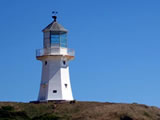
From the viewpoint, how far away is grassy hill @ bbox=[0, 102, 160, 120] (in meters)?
48.2

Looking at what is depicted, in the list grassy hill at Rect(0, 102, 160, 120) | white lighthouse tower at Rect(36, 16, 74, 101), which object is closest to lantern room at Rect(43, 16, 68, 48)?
white lighthouse tower at Rect(36, 16, 74, 101)

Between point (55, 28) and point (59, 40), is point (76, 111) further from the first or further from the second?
point (55, 28)

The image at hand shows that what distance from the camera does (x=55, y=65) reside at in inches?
2128

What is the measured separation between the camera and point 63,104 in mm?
51688

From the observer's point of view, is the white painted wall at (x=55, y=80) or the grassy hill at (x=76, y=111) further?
the white painted wall at (x=55, y=80)

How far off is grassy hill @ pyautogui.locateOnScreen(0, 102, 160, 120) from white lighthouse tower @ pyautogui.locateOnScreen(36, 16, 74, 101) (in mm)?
1992

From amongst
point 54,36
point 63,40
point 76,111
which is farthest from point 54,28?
point 76,111

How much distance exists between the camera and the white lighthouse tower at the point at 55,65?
5352 cm

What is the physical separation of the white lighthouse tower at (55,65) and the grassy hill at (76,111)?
6.54ft

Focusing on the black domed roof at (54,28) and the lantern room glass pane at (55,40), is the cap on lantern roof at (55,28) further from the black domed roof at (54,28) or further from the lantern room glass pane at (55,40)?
the lantern room glass pane at (55,40)

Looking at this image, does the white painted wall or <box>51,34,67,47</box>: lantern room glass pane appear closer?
the white painted wall

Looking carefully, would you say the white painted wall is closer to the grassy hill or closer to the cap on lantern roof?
the grassy hill

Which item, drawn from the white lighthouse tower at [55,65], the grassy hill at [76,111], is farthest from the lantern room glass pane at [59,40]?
the grassy hill at [76,111]

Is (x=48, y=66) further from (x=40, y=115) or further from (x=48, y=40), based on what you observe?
(x=40, y=115)
